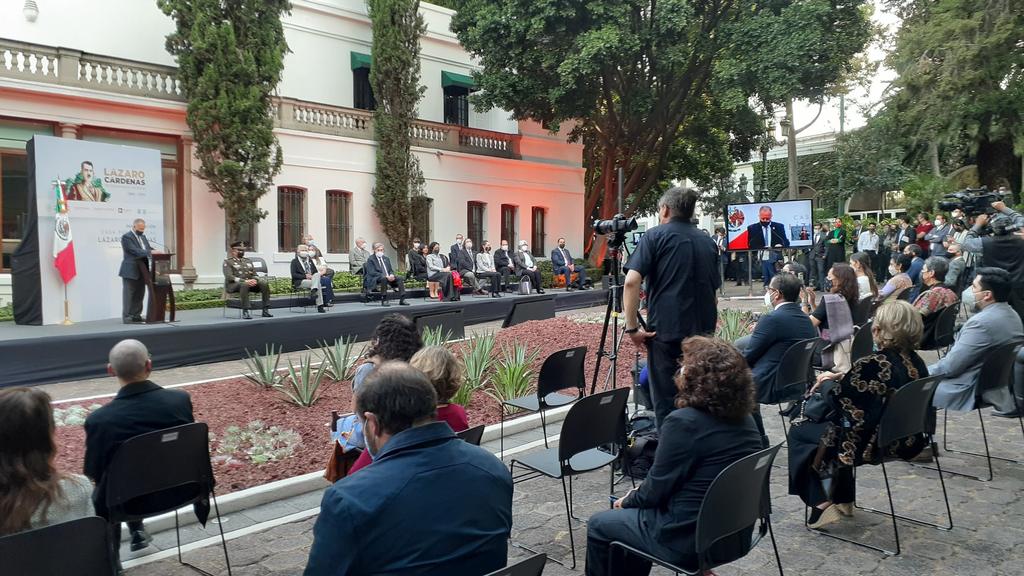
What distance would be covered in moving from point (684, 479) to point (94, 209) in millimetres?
12054

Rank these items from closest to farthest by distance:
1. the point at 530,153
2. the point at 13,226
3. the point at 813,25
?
the point at 13,226 → the point at 813,25 → the point at 530,153

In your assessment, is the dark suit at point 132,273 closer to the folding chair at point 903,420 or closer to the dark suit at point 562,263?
the folding chair at point 903,420

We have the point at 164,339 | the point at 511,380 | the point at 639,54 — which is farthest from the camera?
the point at 639,54

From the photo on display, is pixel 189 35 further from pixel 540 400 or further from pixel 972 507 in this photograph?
pixel 972 507

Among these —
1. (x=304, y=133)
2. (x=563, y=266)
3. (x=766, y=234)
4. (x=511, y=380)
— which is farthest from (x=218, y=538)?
(x=563, y=266)

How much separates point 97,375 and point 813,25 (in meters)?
17.5

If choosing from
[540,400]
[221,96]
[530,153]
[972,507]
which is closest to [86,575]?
[540,400]

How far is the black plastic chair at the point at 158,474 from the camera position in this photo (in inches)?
136

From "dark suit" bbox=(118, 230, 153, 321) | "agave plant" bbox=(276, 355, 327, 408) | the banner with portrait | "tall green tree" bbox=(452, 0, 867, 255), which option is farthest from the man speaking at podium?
"tall green tree" bbox=(452, 0, 867, 255)

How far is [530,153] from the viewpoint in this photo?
84.2 feet

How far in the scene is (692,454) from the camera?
279 cm

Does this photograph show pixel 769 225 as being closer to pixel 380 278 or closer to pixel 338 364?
pixel 380 278

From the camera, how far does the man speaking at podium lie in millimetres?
11664

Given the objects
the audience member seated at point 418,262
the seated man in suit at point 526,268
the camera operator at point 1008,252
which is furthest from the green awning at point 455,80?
the camera operator at point 1008,252
